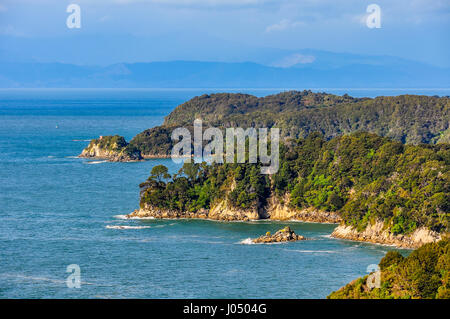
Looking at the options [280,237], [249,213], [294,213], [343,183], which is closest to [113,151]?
[249,213]

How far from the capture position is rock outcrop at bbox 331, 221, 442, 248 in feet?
209

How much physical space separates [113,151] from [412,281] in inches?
3652

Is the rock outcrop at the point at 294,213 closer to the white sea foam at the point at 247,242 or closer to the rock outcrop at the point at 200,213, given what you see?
the rock outcrop at the point at 200,213

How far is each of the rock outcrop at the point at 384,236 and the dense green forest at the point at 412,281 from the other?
60.7 feet

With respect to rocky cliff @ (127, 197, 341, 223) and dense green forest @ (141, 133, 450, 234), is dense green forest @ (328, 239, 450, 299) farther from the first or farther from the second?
rocky cliff @ (127, 197, 341, 223)

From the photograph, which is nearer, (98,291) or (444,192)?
(98,291)

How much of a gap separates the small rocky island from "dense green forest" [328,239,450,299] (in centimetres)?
2107

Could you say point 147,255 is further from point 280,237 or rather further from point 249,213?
point 249,213

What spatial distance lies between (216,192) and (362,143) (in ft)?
50.3

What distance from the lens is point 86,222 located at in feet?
249

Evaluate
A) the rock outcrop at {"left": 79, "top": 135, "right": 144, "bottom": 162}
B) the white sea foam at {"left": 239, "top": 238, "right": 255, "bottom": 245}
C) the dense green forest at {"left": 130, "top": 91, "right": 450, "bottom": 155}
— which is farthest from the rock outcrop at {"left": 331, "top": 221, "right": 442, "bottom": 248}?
the dense green forest at {"left": 130, "top": 91, "right": 450, "bottom": 155}
